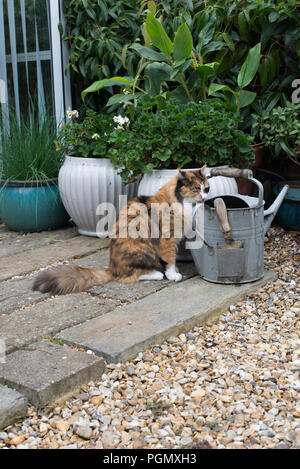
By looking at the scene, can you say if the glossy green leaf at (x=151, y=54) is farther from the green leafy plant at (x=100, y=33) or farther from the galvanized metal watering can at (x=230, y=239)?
the galvanized metal watering can at (x=230, y=239)

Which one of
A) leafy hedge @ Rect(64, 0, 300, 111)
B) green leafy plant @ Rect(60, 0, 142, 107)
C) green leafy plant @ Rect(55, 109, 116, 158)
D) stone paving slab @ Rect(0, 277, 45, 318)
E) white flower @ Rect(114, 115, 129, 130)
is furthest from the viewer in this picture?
green leafy plant @ Rect(60, 0, 142, 107)

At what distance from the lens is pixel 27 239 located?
4172 mm

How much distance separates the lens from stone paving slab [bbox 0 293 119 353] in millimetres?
2479

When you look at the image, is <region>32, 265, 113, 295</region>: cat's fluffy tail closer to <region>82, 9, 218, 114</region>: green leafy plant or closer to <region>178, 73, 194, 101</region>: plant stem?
<region>82, 9, 218, 114</region>: green leafy plant

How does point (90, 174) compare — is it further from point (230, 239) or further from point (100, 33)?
point (100, 33)

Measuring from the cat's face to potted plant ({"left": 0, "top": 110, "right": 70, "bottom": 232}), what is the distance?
1.51 metres

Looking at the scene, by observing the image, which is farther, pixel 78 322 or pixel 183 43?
pixel 183 43

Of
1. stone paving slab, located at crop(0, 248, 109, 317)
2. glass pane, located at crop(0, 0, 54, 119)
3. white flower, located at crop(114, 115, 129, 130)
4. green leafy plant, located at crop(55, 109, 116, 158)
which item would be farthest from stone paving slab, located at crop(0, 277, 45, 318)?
glass pane, located at crop(0, 0, 54, 119)

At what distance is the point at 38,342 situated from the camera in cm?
240

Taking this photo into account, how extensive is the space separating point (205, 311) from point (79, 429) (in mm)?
1044

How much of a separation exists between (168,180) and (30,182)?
4.36 feet

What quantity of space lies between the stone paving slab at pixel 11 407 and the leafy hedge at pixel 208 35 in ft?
9.35

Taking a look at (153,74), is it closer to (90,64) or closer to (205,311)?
(90,64)

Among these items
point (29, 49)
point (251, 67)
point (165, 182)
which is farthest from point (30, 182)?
point (251, 67)
